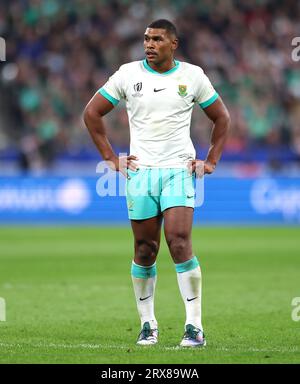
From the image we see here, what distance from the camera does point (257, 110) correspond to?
25219 millimetres

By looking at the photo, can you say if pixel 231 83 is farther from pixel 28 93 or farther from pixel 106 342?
pixel 106 342

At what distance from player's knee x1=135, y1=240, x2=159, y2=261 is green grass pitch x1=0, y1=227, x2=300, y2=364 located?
0.72 m

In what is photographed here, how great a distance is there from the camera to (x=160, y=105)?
7.75 meters

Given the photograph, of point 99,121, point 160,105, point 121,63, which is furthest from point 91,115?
point 121,63

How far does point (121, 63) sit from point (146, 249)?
58.7ft

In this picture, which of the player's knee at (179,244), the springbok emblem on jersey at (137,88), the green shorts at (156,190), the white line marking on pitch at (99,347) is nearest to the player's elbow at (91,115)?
the springbok emblem on jersey at (137,88)

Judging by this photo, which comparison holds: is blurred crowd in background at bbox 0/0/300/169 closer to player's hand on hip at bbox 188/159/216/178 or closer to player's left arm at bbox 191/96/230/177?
player's left arm at bbox 191/96/230/177

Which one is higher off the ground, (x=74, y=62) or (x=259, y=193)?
(x=74, y=62)

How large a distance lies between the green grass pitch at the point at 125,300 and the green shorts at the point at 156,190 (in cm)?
110

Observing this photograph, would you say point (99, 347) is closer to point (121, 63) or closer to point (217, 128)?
point (217, 128)

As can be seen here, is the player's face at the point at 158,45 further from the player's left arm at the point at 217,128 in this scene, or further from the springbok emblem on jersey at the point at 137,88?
the player's left arm at the point at 217,128

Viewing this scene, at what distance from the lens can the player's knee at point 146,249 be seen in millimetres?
7871
